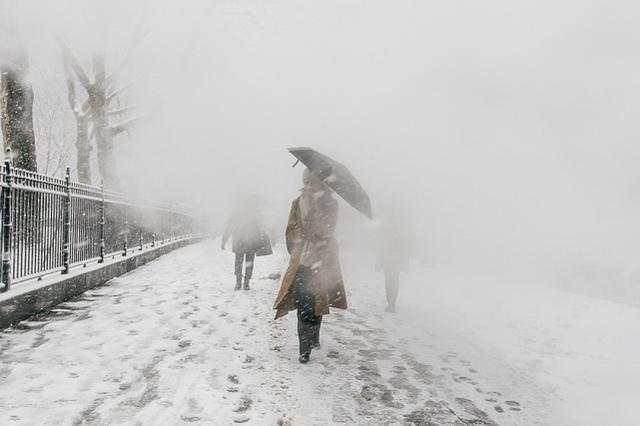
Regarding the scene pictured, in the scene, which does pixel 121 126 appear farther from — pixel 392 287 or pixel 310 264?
pixel 310 264

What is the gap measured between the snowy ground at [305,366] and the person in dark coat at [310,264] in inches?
18.9

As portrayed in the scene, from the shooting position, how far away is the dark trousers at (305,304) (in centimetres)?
556

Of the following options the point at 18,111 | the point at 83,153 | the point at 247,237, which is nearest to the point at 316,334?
the point at 247,237

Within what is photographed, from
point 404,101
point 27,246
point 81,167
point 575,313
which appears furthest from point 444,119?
point 27,246

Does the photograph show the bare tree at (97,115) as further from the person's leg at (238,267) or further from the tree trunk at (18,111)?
the person's leg at (238,267)

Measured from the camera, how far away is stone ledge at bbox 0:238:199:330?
6441 millimetres

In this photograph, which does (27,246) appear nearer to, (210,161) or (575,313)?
(575,313)

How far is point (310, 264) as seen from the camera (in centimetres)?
557

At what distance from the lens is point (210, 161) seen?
7756 centimetres

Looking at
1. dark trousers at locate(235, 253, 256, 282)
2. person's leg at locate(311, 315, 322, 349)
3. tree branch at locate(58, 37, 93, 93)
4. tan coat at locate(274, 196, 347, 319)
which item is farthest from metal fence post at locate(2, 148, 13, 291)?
tree branch at locate(58, 37, 93, 93)

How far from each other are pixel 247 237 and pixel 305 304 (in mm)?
4339

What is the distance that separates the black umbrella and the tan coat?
325 mm

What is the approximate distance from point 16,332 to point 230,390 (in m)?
3.02

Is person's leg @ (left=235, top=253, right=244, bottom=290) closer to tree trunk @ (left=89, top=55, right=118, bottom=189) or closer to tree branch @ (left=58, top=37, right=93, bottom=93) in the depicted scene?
tree trunk @ (left=89, top=55, right=118, bottom=189)
